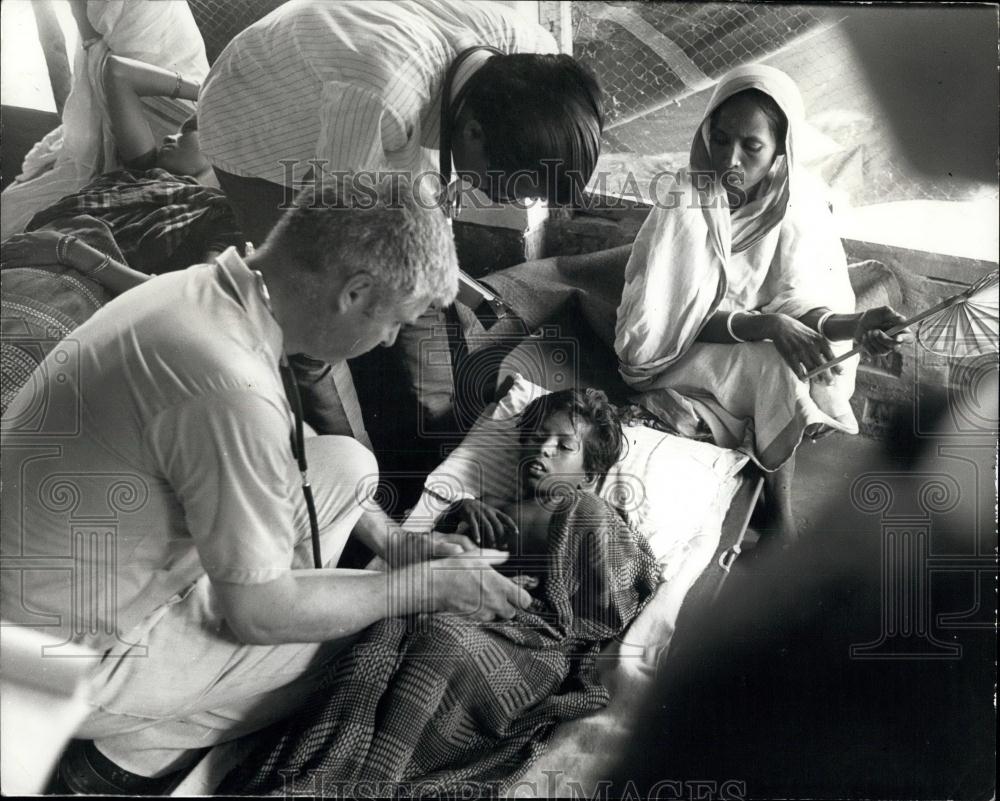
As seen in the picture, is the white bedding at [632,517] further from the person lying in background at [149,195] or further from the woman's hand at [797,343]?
the person lying in background at [149,195]

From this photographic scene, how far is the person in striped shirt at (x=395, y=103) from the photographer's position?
82.4 inches

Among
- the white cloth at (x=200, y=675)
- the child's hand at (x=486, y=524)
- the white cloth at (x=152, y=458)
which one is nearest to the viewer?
the white cloth at (x=152, y=458)

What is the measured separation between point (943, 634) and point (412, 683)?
1172 mm

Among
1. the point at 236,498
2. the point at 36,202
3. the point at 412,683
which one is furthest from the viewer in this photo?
the point at 36,202

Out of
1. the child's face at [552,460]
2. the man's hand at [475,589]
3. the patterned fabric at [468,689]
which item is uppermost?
the child's face at [552,460]

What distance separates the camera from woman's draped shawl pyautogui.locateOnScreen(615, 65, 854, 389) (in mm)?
2201

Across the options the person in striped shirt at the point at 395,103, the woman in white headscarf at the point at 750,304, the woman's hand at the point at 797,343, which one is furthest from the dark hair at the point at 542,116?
the woman's hand at the point at 797,343

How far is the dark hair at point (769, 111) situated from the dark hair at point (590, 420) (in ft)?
2.11

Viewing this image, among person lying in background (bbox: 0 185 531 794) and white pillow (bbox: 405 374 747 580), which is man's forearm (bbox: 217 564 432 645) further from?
white pillow (bbox: 405 374 747 580)

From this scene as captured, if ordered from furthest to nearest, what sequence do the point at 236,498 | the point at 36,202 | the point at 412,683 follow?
the point at 36,202, the point at 412,683, the point at 236,498

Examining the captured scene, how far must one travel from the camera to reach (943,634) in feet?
7.49

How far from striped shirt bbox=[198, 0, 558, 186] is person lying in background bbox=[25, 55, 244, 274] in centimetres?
7

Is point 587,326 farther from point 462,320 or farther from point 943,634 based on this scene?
point 943,634

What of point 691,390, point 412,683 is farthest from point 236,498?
point 691,390
